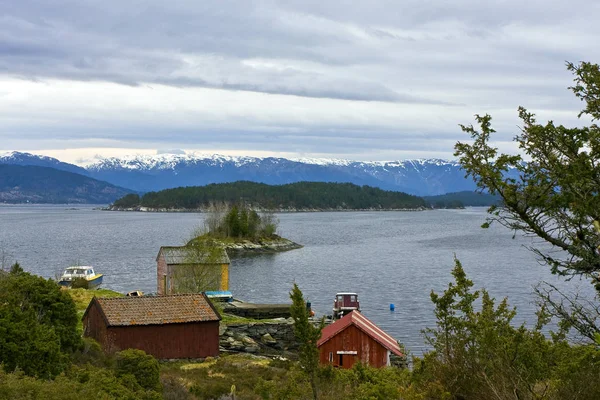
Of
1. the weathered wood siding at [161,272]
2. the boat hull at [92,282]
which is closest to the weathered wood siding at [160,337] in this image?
the weathered wood siding at [161,272]

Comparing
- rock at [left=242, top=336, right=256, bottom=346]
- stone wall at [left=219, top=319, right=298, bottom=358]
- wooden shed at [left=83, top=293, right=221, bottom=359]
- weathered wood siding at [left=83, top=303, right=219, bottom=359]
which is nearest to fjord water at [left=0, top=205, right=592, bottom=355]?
stone wall at [left=219, top=319, right=298, bottom=358]

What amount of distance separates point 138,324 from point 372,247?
257ft

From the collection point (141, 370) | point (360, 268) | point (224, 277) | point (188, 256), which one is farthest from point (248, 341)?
point (360, 268)

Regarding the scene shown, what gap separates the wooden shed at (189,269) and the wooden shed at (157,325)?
49.6ft

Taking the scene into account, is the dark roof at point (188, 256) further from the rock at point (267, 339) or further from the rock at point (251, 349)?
the rock at point (251, 349)

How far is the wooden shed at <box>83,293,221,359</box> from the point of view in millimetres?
28719

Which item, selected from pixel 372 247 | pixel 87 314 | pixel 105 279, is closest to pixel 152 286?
Answer: pixel 105 279

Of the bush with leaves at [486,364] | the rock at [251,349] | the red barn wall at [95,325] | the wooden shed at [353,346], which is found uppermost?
the bush with leaves at [486,364]

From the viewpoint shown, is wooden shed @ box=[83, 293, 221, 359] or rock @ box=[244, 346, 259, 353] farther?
rock @ box=[244, 346, 259, 353]

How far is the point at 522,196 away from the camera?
30.8 ft

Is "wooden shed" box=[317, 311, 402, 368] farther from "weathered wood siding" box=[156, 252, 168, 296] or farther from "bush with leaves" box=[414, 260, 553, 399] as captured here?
"weathered wood siding" box=[156, 252, 168, 296]

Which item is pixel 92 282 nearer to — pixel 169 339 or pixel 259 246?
pixel 169 339

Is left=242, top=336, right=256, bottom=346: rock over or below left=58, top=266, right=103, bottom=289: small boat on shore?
below

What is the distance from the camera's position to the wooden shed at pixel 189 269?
4600 cm
